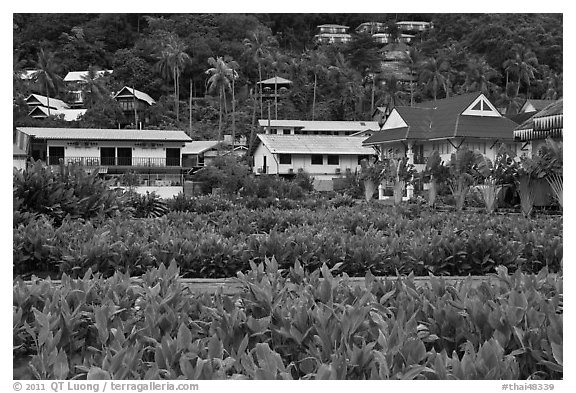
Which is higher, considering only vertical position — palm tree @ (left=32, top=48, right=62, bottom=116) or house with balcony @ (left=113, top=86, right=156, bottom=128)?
palm tree @ (left=32, top=48, right=62, bottom=116)

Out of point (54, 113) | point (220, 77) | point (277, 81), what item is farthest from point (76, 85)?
point (277, 81)

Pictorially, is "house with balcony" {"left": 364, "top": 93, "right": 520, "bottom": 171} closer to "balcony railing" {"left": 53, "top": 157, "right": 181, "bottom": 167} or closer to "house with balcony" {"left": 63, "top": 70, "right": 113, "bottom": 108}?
"balcony railing" {"left": 53, "top": 157, "right": 181, "bottom": 167}

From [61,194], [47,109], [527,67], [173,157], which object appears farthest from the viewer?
[47,109]

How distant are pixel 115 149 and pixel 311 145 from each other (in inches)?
513

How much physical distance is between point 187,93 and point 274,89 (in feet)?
31.8

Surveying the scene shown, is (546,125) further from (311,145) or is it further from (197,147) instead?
(197,147)

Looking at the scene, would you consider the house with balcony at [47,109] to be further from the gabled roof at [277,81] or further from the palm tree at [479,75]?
the palm tree at [479,75]

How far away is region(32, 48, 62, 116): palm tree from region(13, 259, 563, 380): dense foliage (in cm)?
5226

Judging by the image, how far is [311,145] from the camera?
41906 mm

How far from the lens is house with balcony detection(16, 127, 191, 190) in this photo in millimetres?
37719

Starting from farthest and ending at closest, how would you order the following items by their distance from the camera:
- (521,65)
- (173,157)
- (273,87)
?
(273,87) < (521,65) < (173,157)

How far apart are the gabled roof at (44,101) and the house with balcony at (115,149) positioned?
20.7m

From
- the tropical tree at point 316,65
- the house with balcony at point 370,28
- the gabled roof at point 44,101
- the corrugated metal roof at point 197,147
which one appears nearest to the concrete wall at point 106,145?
the corrugated metal roof at point 197,147

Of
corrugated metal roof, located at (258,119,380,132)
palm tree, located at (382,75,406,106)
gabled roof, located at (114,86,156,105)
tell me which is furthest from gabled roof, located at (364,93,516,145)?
gabled roof, located at (114,86,156,105)
